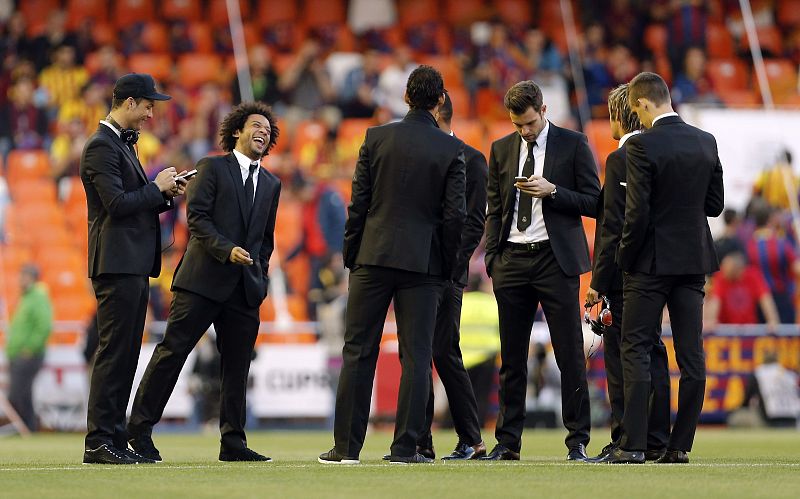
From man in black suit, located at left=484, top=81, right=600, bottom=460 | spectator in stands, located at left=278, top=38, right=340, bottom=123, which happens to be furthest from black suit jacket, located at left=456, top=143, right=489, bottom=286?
spectator in stands, located at left=278, top=38, right=340, bottom=123

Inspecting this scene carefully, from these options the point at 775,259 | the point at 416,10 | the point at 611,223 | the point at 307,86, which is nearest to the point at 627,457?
the point at 611,223

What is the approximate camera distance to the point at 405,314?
7734 mm

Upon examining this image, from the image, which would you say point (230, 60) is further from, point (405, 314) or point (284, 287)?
point (405, 314)

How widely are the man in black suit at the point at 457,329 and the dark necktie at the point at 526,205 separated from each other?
332 millimetres

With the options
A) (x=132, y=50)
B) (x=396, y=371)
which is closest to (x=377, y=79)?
(x=132, y=50)

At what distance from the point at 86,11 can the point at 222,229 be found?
42.4 ft

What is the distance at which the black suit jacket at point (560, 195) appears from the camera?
27.5ft

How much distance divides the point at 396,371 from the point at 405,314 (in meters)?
7.43

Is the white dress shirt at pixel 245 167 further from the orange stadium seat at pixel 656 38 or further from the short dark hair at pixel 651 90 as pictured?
the orange stadium seat at pixel 656 38

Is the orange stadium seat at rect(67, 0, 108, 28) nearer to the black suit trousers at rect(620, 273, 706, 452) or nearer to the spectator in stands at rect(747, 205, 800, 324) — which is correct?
the spectator in stands at rect(747, 205, 800, 324)

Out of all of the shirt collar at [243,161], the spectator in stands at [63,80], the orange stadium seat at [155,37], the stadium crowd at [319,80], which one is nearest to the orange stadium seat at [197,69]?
the stadium crowd at [319,80]

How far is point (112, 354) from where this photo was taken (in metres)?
7.81

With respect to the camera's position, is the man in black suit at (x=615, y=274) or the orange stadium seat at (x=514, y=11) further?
the orange stadium seat at (x=514, y=11)

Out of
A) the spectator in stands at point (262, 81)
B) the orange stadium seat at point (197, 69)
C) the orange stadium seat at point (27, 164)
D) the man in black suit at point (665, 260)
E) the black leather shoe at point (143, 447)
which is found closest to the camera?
the man in black suit at point (665, 260)
